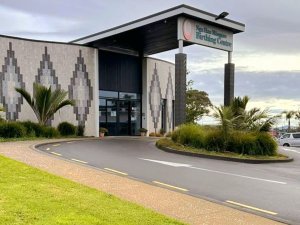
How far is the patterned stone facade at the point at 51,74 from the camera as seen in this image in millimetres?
25672

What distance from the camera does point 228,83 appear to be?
97.5ft

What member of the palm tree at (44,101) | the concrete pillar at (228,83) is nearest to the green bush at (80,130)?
the palm tree at (44,101)

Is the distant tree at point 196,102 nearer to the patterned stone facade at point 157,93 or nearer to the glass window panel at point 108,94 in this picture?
the patterned stone facade at point 157,93

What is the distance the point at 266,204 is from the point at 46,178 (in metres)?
4.59

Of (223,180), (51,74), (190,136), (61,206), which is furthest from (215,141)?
(51,74)

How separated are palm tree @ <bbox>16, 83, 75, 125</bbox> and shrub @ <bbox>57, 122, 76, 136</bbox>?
136 cm

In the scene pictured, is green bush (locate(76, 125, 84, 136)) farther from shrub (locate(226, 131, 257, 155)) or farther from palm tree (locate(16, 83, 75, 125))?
shrub (locate(226, 131, 257, 155))

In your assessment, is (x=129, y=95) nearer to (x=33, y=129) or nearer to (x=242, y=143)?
(x=33, y=129)

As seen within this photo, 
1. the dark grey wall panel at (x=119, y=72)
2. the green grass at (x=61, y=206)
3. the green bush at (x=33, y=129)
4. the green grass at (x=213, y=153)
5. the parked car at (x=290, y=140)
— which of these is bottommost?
the parked car at (x=290, y=140)

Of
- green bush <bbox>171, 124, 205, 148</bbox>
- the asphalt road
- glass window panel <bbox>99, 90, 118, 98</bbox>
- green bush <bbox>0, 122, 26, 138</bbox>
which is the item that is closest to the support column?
glass window panel <bbox>99, 90, 118, 98</bbox>

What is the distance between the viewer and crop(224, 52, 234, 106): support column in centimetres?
2953

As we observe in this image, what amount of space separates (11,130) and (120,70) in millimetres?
13022

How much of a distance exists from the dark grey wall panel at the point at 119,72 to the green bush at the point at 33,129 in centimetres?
844

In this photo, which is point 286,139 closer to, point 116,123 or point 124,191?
point 116,123
